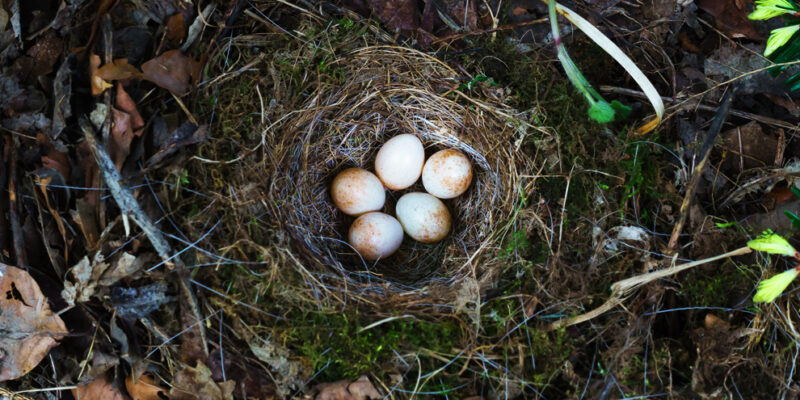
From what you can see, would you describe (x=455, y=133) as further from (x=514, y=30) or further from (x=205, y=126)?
(x=205, y=126)

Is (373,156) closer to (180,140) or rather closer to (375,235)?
(375,235)

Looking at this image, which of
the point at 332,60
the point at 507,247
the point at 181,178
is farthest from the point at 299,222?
the point at 507,247

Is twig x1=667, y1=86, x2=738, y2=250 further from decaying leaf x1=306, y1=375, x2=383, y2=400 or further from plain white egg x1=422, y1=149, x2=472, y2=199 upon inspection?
decaying leaf x1=306, y1=375, x2=383, y2=400

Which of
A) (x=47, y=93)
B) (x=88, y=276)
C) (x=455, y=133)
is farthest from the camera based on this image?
(x=455, y=133)

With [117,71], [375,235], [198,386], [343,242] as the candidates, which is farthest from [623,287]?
[117,71]

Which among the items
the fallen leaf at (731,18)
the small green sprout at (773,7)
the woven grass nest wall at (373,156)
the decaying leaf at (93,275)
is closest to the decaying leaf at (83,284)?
the decaying leaf at (93,275)

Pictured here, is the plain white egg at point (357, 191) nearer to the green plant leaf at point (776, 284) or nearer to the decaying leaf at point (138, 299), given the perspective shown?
the decaying leaf at point (138, 299)

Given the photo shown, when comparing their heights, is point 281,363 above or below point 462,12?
below
